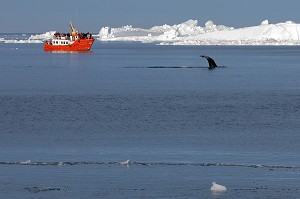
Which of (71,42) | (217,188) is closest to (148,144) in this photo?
(217,188)

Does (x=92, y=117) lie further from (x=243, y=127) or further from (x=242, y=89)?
(x=242, y=89)

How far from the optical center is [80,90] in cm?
4859

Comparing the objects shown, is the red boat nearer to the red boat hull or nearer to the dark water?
the red boat hull

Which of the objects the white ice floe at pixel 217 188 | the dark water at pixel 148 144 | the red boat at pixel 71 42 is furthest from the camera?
the red boat at pixel 71 42

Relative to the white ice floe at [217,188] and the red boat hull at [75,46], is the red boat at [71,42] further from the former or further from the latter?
the white ice floe at [217,188]

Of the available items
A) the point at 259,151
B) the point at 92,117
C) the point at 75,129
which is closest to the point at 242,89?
the point at 92,117

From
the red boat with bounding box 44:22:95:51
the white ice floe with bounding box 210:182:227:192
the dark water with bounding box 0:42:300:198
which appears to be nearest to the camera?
the white ice floe with bounding box 210:182:227:192

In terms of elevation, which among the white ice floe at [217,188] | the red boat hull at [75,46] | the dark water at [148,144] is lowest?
the red boat hull at [75,46]

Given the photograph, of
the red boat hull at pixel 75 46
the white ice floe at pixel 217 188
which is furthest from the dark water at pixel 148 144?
the red boat hull at pixel 75 46

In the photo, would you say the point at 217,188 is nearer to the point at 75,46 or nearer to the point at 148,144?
the point at 148,144

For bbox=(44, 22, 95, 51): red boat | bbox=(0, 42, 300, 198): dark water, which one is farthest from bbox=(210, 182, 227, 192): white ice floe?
bbox=(44, 22, 95, 51): red boat

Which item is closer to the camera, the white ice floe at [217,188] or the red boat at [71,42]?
the white ice floe at [217,188]

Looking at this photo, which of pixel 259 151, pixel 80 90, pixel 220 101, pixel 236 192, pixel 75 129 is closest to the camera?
pixel 236 192

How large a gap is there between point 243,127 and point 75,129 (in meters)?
5.64
